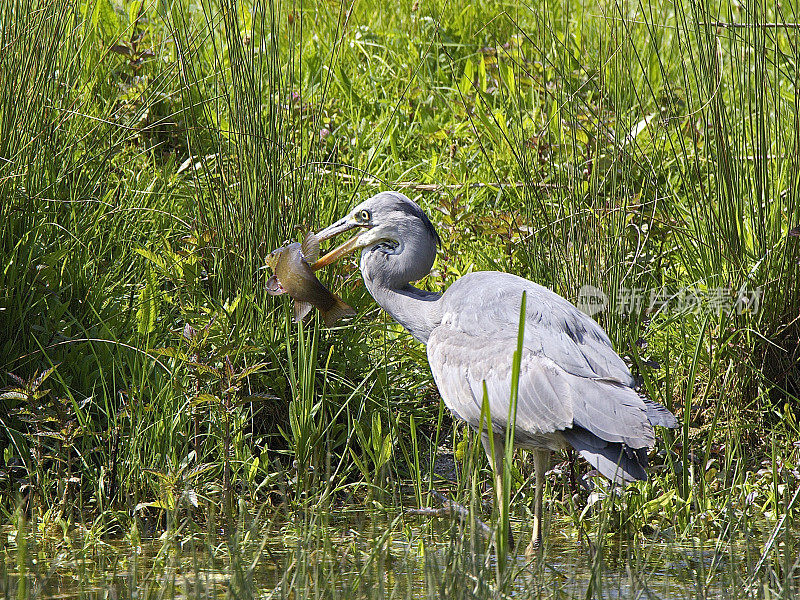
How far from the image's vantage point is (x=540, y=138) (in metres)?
5.34

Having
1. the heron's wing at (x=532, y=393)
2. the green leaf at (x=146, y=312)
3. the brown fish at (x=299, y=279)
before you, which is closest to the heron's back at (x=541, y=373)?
the heron's wing at (x=532, y=393)

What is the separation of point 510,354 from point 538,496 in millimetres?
559

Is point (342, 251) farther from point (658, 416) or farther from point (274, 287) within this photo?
point (658, 416)

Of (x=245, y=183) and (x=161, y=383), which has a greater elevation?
(x=245, y=183)

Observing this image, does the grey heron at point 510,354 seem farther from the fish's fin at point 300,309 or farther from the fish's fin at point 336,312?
the fish's fin at point 300,309

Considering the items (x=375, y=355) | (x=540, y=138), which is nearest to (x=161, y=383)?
(x=375, y=355)

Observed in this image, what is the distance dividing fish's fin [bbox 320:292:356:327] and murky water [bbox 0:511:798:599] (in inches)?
30.9

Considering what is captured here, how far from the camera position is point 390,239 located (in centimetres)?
441

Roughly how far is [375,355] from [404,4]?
348 cm

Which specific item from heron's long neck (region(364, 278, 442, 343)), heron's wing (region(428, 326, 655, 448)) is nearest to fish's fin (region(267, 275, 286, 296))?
heron's long neck (region(364, 278, 442, 343))

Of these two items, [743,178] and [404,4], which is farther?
[404,4]

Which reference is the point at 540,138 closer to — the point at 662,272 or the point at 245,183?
the point at 662,272

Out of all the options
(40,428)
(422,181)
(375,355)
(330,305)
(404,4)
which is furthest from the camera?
(404,4)

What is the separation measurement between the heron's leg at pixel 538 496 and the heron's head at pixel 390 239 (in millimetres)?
915
